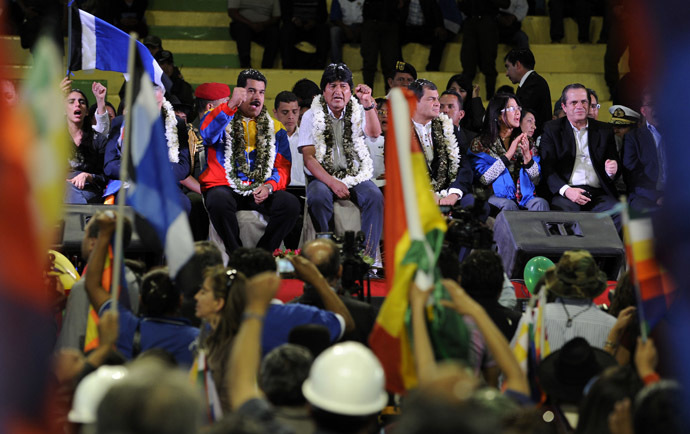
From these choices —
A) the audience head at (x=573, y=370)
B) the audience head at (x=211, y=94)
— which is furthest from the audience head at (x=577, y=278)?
the audience head at (x=211, y=94)

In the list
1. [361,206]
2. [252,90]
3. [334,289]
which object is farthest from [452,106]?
[334,289]

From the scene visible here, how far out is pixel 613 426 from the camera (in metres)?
2.78

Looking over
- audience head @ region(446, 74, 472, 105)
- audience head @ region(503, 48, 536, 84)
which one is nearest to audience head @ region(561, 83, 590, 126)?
audience head @ region(503, 48, 536, 84)

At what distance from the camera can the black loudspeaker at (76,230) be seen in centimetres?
635

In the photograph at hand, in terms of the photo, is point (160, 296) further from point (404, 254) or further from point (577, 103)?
point (577, 103)

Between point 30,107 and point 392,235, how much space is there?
1.32 meters

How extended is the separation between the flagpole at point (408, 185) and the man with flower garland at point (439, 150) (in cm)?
419

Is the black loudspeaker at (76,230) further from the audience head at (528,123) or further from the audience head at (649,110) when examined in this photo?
the audience head at (649,110)

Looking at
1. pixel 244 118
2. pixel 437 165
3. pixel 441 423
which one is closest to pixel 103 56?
pixel 244 118

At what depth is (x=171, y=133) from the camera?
7598 millimetres

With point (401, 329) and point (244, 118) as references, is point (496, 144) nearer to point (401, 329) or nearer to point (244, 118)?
point (244, 118)

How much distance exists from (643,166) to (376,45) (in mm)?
3513

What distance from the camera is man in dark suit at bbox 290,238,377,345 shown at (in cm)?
424

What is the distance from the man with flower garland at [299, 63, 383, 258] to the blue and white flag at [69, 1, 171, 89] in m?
1.25
